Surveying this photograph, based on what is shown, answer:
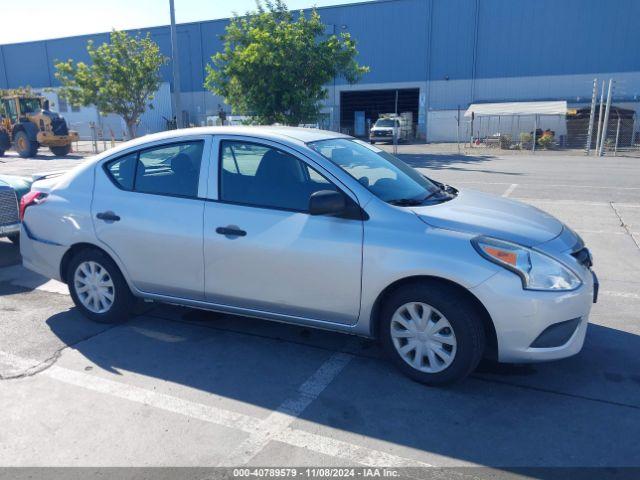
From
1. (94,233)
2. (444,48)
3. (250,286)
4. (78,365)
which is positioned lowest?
(78,365)

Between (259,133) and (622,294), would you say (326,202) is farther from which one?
(622,294)

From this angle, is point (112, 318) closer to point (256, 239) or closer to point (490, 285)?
point (256, 239)

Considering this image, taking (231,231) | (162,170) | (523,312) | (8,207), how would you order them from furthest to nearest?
1. (8,207)
2. (162,170)
3. (231,231)
4. (523,312)

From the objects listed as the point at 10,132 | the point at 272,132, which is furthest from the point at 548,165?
the point at 10,132

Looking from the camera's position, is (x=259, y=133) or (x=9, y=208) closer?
(x=259, y=133)

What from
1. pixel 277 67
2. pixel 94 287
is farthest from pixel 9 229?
pixel 277 67

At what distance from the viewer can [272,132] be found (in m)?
4.18

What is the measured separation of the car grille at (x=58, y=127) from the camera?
2459cm

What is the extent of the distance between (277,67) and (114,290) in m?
17.4

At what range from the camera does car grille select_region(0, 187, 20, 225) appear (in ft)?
22.4

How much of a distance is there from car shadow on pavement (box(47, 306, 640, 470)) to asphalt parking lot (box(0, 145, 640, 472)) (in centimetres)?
1

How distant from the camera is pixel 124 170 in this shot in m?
4.49

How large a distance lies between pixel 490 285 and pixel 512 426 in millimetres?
833

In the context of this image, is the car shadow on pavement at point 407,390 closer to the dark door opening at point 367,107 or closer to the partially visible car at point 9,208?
the partially visible car at point 9,208
